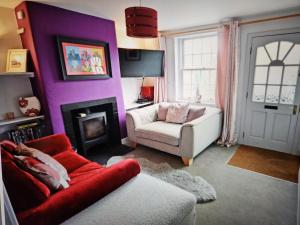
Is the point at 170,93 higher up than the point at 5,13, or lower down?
lower down

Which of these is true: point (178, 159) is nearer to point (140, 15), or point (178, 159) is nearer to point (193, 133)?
point (193, 133)

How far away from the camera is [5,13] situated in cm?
231

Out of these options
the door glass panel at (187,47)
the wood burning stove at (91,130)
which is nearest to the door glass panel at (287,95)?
the door glass panel at (187,47)

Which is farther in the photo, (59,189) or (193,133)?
(193,133)

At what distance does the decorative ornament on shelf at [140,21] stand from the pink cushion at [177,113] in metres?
1.94

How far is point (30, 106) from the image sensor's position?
8.02 ft

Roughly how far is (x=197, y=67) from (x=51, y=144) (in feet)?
10.0

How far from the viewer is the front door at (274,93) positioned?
2.68 metres

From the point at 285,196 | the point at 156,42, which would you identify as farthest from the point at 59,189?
the point at 156,42

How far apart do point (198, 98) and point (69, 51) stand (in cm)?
259

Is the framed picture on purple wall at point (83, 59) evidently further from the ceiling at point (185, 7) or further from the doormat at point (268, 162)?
the doormat at point (268, 162)

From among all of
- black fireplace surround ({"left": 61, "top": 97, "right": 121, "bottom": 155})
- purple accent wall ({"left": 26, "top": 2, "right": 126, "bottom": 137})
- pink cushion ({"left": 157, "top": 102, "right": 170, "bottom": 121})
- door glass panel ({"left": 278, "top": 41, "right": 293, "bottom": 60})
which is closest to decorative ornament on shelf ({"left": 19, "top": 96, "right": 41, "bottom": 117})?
purple accent wall ({"left": 26, "top": 2, "right": 126, "bottom": 137})

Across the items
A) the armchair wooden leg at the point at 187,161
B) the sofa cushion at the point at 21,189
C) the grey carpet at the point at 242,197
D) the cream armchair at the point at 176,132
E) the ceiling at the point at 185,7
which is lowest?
the grey carpet at the point at 242,197

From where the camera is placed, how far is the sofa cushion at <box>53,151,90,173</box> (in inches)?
73.3
